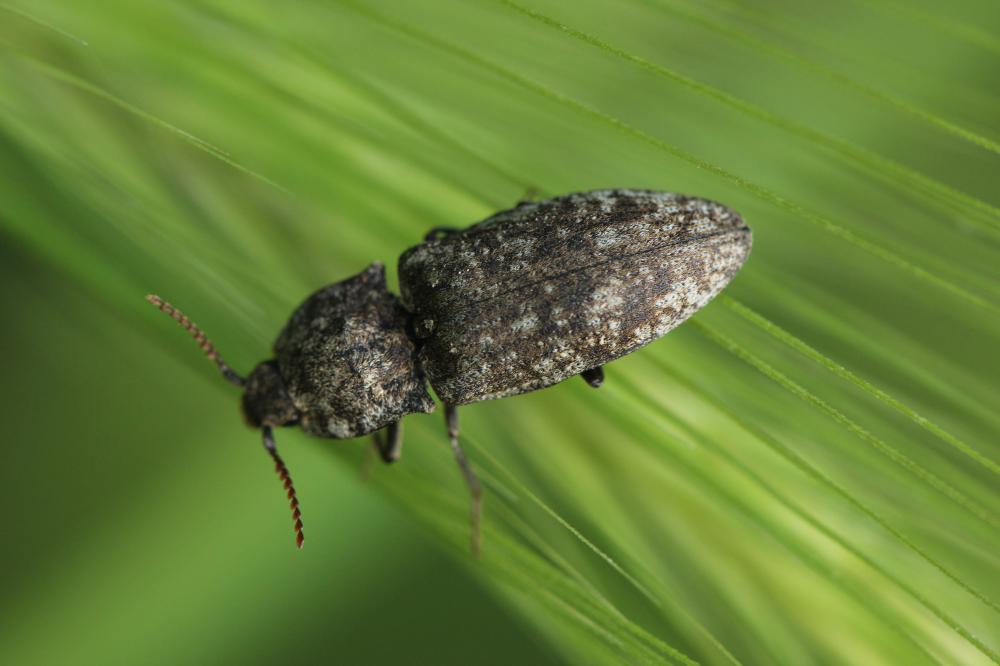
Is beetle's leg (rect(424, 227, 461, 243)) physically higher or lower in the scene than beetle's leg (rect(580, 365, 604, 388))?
higher

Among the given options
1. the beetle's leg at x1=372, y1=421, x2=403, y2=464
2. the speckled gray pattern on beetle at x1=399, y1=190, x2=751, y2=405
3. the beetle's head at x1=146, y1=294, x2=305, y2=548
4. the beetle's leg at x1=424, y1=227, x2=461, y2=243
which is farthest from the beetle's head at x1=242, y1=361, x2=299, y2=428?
the beetle's leg at x1=424, y1=227, x2=461, y2=243

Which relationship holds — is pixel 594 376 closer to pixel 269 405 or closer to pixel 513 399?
pixel 513 399

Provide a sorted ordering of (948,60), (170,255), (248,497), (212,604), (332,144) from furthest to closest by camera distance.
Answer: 1. (948,60)
2. (248,497)
3. (212,604)
4. (332,144)
5. (170,255)

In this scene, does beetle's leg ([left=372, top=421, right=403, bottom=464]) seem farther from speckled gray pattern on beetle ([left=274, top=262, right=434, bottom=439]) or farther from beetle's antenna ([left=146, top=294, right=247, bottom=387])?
beetle's antenna ([left=146, top=294, right=247, bottom=387])

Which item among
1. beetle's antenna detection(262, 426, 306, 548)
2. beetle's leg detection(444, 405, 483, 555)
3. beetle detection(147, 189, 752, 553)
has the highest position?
beetle detection(147, 189, 752, 553)

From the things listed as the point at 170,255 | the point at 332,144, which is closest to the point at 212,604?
the point at 170,255

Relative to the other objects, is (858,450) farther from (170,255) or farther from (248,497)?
(248,497)

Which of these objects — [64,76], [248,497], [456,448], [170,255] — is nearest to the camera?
[64,76]
